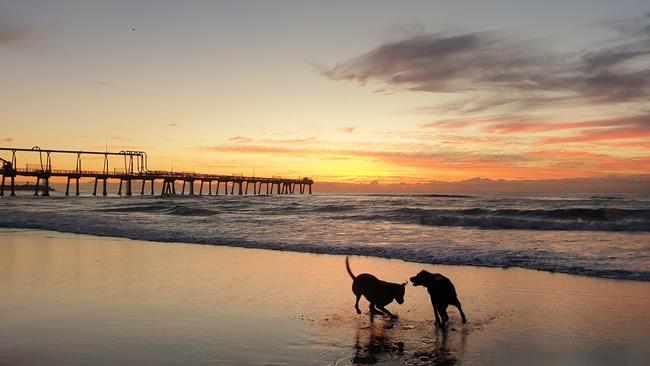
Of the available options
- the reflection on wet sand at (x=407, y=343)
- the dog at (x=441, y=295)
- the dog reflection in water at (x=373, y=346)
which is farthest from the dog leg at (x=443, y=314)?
the dog reflection in water at (x=373, y=346)

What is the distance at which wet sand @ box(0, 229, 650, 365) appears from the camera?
197 inches

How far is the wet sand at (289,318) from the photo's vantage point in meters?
5.00

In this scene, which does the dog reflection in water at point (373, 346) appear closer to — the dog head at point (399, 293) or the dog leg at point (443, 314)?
the dog head at point (399, 293)

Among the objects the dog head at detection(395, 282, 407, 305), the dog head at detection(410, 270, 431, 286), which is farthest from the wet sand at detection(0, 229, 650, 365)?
the dog head at detection(410, 270, 431, 286)

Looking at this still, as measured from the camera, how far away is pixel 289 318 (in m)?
6.43

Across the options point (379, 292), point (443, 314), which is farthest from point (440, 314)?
point (379, 292)

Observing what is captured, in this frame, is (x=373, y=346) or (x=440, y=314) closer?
(x=373, y=346)

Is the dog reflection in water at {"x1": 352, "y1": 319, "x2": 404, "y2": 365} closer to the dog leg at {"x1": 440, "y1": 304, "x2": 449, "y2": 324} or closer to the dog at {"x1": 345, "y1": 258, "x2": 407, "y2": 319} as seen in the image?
the dog at {"x1": 345, "y1": 258, "x2": 407, "y2": 319}

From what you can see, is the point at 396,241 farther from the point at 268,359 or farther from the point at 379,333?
the point at 268,359

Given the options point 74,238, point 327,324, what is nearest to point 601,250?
point 327,324

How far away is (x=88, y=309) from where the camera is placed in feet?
22.1

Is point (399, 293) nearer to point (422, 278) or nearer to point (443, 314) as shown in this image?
point (422, 278)

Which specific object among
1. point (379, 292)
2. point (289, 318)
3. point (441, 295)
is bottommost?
point (289, 318)

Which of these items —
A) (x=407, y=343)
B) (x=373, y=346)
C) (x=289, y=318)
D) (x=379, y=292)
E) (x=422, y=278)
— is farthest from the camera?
(x=379, y=292)
